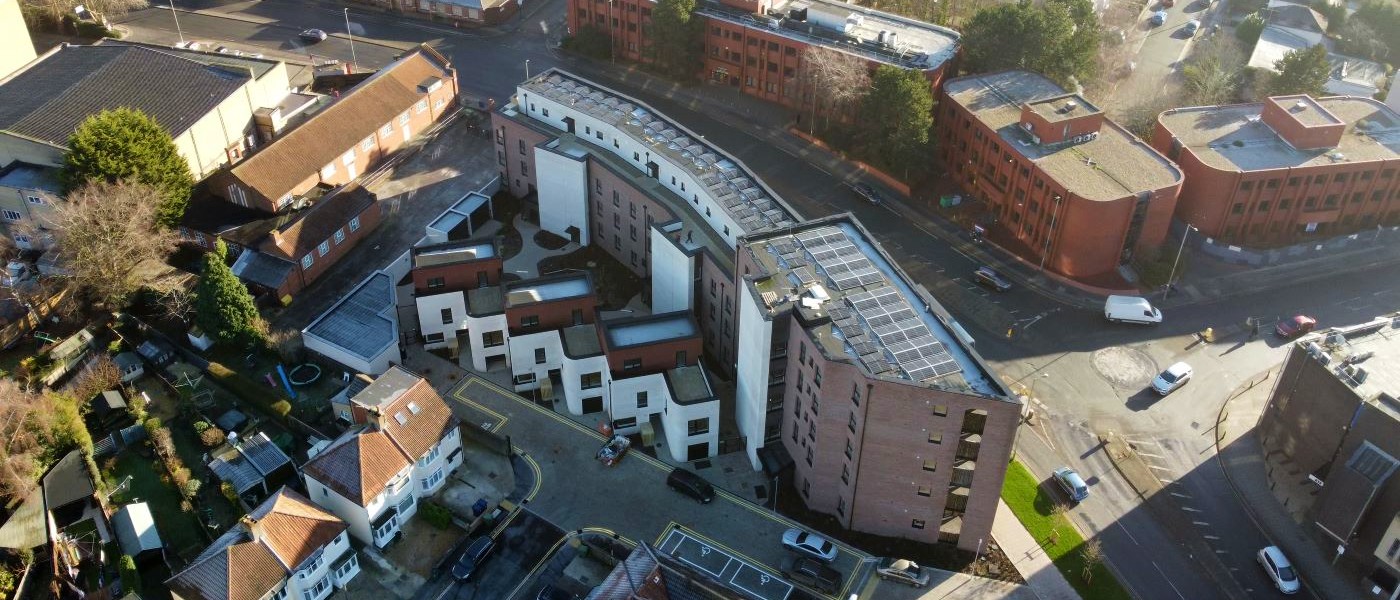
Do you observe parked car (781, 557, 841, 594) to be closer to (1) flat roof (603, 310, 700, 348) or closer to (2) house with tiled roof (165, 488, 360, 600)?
(1) flat roof (603, 310, 700, 348)

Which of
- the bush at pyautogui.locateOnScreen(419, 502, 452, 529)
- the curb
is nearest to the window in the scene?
the bush at pyautogui.locateOnScreen(419, 502, 452, 529)

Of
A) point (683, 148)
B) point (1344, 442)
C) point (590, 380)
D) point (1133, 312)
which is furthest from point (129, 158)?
point (1344, 442)

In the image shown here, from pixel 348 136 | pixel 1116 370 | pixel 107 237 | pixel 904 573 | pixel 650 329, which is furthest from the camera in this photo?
pixel 348 136

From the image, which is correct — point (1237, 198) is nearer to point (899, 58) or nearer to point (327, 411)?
point (899, 58)

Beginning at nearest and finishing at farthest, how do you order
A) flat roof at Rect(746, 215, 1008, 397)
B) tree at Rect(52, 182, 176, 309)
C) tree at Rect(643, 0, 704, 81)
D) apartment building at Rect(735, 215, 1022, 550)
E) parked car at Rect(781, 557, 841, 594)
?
1. apartment building at Rect(735, 215, 1022, 550)
2. flat roof at Rect(746, 215, 1008, 397)
3. parked car at Rect(781, 557, 841, 594)
4. tree at Rect(52, 182, 176, 309)
5. tree at Rect(643, 0, 704, 81)

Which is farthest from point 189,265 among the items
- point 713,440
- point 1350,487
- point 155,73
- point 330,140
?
point 1350,487

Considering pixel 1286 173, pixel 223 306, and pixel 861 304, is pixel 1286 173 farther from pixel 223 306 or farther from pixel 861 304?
pixel 223 306
